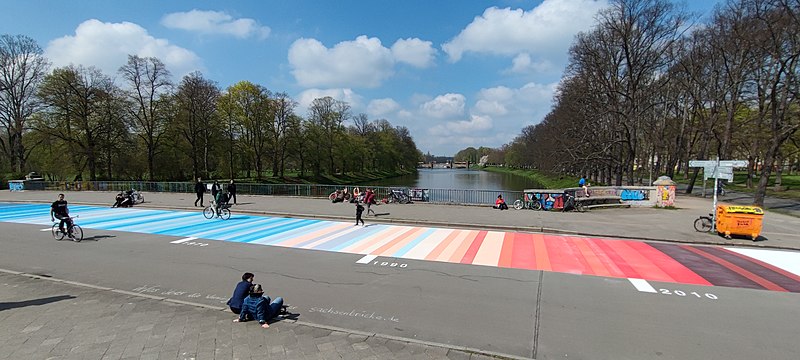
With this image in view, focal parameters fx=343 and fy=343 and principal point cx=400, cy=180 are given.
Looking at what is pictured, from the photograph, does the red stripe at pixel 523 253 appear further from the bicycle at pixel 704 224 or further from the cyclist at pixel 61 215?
the cyclist at pixel 61 215

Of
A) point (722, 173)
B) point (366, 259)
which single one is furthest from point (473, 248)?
point (722, 173)

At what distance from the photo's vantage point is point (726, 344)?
15.7 feet

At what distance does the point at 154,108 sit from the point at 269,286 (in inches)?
1541

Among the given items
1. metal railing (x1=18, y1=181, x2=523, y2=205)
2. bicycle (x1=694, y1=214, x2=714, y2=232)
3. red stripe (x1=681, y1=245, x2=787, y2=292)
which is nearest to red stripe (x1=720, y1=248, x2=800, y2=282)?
red stripe (x1=681, y1=245, x2=787, y2=292)

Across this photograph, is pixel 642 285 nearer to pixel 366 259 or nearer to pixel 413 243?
pixel 413 243

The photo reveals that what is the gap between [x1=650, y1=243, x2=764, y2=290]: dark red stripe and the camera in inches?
296

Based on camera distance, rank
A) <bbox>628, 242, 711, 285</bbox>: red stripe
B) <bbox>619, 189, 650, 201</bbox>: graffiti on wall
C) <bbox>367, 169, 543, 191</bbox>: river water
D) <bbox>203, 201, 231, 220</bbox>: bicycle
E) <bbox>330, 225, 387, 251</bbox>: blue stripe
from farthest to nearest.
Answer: <bbox>367, 169, 543, 191</bbox>: river water, <bbox>619, 189, 650, 201</bbox>: graffiti on wall, <bbox>203, 201, 231, 220</bbox>: bicycle, <bbox>330, 225, 387, 251</bbox>: blue stripe, <bbox>628, 242, 711, 285</bbox>: red stripe

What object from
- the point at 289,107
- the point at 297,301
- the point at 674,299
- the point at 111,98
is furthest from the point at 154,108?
the point at 674,299

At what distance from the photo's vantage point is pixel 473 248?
10594mm

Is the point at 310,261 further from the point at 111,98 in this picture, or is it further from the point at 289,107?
the point at 289,107

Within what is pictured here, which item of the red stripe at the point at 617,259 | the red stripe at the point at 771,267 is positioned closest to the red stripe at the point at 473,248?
the red stripe at the point at 617,259

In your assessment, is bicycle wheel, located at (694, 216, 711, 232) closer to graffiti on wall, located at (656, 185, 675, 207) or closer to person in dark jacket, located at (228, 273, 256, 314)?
graffiti on wall, located at (656, 185, 675, 207)

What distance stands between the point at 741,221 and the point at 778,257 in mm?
2175

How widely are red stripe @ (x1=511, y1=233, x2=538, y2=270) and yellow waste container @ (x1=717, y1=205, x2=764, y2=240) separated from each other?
6.50m
